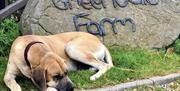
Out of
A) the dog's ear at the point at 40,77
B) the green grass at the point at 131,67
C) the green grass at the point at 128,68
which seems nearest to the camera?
the dog's ear at the point at 40,77

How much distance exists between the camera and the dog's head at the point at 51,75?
21.3ft

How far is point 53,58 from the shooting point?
6.70 m

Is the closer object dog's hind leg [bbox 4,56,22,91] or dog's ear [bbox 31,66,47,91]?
dog's ear [bbox 31,66,47,91]

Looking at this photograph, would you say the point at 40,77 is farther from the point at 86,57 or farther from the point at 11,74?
the point at 86,57

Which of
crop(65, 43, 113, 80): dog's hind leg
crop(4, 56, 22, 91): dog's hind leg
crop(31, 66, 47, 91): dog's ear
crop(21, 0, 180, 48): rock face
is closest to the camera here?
crop(31, 66, 47, 91): dog's ear

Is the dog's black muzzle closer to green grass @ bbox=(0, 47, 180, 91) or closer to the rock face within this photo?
green grass @ bbox=(0, 47, 180, 91)

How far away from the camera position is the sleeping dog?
6.56 meters

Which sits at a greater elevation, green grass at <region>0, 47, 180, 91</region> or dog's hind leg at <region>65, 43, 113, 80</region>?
dog's hind leg at <region>65, 43, 113, 80</region>

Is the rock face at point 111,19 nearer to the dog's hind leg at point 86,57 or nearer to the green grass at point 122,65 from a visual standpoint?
the green grass at point 122,65

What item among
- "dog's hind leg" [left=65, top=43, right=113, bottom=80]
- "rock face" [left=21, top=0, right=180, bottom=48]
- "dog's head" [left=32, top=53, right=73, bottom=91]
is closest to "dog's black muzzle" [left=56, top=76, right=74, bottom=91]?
"dog's head" [left=32, top=53, right=73, bottom=91]

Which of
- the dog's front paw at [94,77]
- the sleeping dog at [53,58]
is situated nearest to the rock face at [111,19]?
the sleeping dog at [53,58]

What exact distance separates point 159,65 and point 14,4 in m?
2.62

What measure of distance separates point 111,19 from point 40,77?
3027 millimetres

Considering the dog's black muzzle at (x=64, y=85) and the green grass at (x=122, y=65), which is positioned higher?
the dog's black muzzle at (x=64, y=85)
